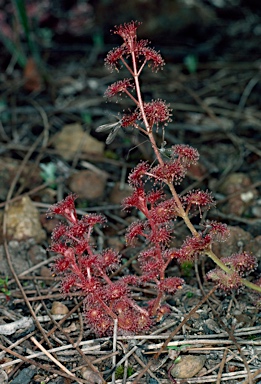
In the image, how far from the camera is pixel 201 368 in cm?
230

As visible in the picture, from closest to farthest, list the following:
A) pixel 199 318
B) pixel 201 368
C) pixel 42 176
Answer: pixel 201 368 < pixel 199 318 < pixel 42 176

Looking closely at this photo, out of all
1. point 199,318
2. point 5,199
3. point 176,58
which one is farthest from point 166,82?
point 199,318

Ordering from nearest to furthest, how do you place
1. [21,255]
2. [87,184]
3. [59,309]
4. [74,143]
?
[59,309], [21,255], [87,184], [74,143]

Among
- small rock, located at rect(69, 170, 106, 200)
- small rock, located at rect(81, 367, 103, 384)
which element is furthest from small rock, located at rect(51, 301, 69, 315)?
small rock, located at rect(69, 170, 106, 200)

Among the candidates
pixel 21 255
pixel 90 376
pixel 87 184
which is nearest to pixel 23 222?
pixel 21 255

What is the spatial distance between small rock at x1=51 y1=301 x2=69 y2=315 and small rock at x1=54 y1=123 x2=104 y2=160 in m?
1.71

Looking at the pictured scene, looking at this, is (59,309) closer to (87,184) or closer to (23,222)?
(23,222)

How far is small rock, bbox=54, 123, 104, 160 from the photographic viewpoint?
425 centimetres

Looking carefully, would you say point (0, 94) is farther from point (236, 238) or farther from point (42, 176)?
point (236, 238)

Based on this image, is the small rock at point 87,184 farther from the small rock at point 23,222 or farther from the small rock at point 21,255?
the small rock at point 21,255

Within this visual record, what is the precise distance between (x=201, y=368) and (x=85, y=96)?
3.35 metres

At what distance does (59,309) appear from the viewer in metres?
2.68

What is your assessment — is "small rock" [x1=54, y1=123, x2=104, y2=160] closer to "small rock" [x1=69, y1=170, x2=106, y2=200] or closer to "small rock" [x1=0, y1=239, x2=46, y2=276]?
"small rock" [x1=69, y1=170, x2=106, y2=200]

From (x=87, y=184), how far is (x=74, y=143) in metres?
0.65
